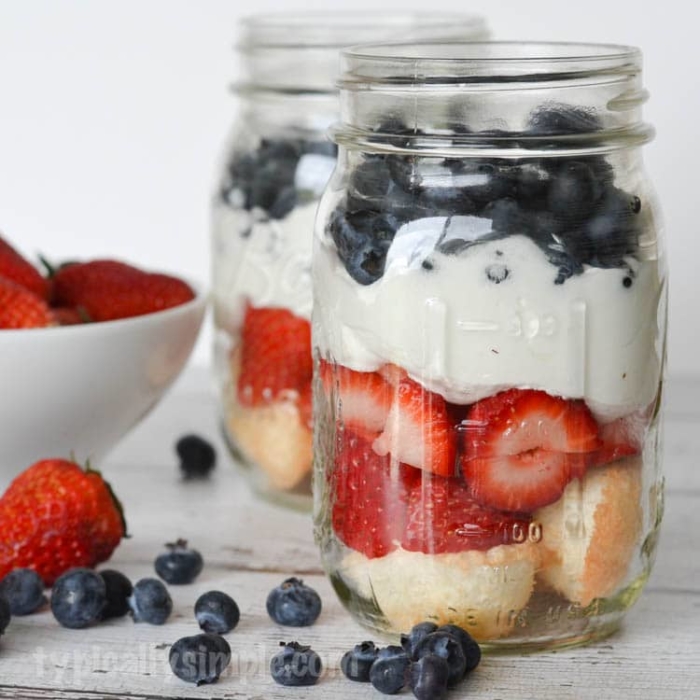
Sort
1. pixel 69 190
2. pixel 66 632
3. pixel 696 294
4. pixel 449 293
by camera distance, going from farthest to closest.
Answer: pixel 69 190, pixel 696 294, pixel 66 632, pixel 449 293

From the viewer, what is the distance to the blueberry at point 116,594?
2.93ft

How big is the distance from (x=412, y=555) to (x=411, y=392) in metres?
0.11

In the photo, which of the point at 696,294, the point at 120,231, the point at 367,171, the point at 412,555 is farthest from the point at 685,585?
the point at 120,231

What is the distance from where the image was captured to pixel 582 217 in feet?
2.51

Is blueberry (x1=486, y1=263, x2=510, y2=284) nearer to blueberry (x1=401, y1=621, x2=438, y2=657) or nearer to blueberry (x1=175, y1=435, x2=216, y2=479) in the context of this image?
blueberry (x1=401, y1=621, x2=438, y2=657)

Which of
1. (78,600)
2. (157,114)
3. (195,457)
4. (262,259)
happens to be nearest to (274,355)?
(262,259)

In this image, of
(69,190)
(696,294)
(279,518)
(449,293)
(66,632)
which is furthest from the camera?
(69,190)

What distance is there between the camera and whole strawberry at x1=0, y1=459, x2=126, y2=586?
0.93 meters

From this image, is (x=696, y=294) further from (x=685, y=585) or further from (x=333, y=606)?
(x=333, y=606)

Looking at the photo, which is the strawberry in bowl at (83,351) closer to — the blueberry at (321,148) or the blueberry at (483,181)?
the blueberry at (321,148)

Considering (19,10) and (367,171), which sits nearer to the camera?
(367,171)

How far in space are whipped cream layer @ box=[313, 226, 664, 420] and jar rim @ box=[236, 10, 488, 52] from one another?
0.33 meters

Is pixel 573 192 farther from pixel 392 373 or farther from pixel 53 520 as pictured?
pixel 53 520

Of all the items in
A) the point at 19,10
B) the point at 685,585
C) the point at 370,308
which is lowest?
the point at 685,585
